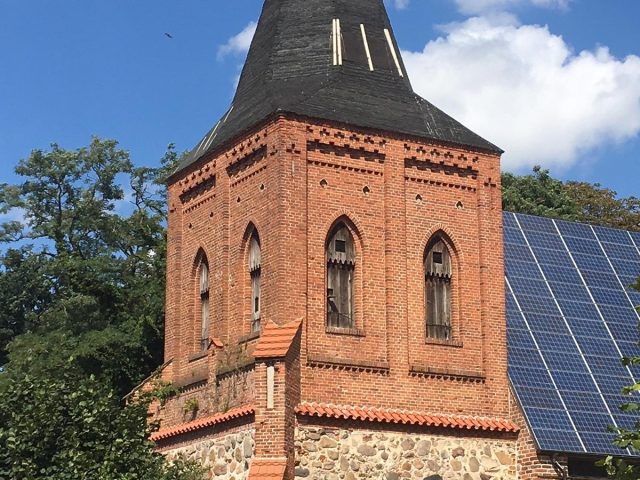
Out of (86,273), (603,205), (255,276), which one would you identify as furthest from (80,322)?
(603,205)

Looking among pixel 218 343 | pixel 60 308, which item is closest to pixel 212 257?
pixel 218 343

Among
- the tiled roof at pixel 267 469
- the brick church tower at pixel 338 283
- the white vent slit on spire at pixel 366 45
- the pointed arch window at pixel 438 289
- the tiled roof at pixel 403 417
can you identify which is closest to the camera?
the tiled roof at pixel 267 469

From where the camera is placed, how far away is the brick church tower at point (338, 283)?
2039cm

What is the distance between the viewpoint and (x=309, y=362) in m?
20.4

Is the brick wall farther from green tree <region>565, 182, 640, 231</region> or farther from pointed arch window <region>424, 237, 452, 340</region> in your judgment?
green tree <region>565, 182, 640, 231</region>

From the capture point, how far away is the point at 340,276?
21.5 metres

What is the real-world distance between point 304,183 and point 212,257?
117 inches

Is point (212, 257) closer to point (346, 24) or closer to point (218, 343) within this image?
point (218, 343)

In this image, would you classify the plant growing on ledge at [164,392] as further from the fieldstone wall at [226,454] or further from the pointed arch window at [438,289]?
the pointed arch window at [438,289]

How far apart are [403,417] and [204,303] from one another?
5.13 metres

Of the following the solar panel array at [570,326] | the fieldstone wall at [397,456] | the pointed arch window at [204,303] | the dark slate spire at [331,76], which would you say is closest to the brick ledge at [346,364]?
the fieldstone wall at [397,456]

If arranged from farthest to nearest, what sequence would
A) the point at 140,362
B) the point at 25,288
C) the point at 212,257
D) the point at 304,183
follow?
the point at 25,288, the point at 140,362, the point at 212,257, the point at 304,183

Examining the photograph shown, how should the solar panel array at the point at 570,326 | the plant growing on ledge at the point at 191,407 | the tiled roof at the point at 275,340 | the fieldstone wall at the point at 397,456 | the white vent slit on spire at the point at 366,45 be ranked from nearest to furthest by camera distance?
the tiled roof at the point at 275,340 → the fieldstone wall at the point at 397,456 → the solar panel array at the point at 570,326 → the plant growing on ledge at the point at 191,407 → the white vent slit on spire at the point at 366,45

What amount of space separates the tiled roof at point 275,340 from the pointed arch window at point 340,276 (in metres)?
1.04
